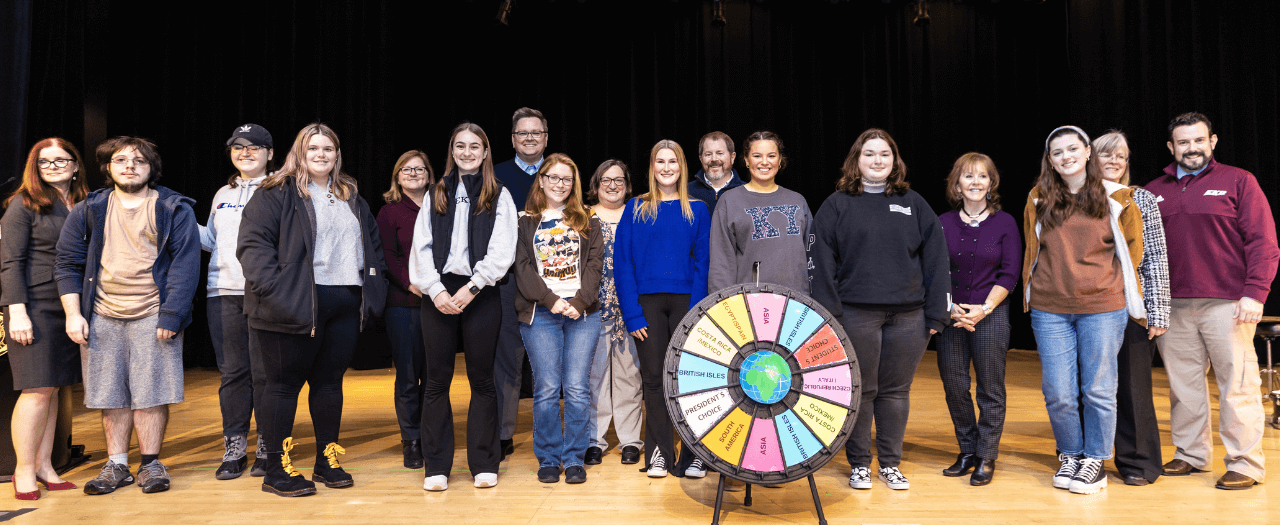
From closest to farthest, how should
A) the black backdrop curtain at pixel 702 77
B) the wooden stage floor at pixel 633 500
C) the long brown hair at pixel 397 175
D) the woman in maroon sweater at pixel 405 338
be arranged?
the wooden stage floor at pixel 633 500, the woman in maroon sweater at pixel 405 338, the long brown hair at pixel 397 175, the black backdrop curtain at pixel 702 77

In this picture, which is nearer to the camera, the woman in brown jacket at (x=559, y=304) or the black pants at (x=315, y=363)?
the black pants at (x=315, y=363)

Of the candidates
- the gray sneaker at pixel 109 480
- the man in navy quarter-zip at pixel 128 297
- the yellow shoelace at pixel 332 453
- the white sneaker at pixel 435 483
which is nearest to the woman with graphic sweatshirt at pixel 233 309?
the man in navy quarter-zip at pixel 128 297

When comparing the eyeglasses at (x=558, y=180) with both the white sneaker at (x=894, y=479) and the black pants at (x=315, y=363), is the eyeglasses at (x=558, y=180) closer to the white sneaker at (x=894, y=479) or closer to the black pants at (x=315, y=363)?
the black pants at (x=315, y=363)

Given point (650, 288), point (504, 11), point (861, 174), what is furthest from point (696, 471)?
point (504, 11)

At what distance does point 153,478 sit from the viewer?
9.92 feet

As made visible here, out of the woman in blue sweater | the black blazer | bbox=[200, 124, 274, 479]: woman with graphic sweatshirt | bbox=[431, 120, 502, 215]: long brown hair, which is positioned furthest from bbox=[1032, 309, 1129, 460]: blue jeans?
the black blazer

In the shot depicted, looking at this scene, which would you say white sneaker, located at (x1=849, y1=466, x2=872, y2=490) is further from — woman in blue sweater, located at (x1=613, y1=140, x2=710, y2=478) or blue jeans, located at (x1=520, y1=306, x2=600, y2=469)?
blue jeans, located at (x1=520, y1=306, x2=600, y2=469)

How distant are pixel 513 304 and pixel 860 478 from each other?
1620 mm

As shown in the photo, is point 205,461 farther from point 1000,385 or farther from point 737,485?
point 1000,385

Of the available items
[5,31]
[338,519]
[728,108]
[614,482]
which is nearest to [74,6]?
[5,31]

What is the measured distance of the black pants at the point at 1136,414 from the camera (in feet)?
10.1

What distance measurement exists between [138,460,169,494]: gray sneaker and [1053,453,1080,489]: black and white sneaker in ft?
12.1

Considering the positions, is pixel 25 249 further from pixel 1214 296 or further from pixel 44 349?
pixel 1214 296

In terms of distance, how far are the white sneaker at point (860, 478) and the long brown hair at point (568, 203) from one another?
149cm
